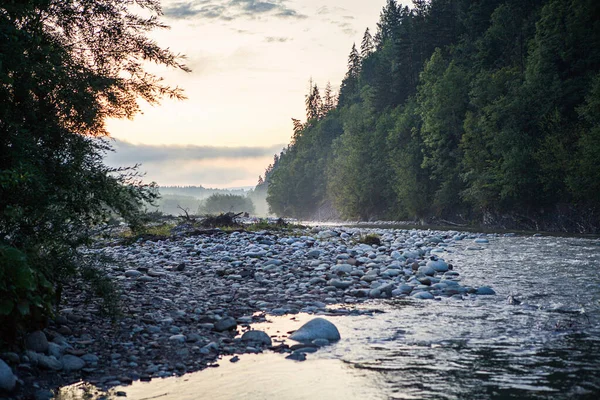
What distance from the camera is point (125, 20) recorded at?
6.78 m

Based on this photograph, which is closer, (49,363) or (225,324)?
(49,363)

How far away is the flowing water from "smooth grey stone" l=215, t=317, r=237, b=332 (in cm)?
46

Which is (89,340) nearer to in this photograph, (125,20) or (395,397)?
(395,397)

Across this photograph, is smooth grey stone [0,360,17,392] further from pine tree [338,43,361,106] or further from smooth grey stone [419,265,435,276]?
pine tree [338,43,361,106]

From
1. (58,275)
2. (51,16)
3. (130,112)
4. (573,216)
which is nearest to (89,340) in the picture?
(58,275)

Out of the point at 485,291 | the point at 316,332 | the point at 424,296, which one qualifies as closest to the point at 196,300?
the point at 316,332

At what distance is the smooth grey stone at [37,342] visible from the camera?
16.1 feet

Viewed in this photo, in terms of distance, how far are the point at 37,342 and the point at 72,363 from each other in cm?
47

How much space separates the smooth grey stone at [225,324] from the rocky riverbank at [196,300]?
14 mm

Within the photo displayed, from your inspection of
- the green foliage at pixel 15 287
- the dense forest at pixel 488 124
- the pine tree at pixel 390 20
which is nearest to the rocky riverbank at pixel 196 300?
the green foliage at pixel 15 287

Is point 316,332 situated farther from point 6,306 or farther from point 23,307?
point 6,306

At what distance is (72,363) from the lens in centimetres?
486

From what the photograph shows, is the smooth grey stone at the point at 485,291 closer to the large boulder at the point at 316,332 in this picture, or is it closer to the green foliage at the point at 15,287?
the large boulder at the point at 316,332

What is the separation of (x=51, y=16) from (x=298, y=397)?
5.60 metres
